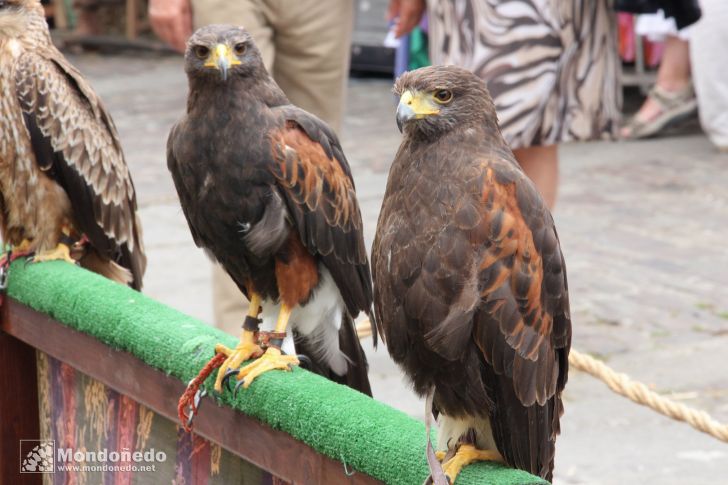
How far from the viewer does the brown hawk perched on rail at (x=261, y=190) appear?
286 cm

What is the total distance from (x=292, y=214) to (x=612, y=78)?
1.96 metres

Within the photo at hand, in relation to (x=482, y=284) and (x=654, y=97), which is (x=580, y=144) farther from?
(x=482, y=284)

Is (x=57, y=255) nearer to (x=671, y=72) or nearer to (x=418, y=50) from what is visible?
(x=418, y=50)

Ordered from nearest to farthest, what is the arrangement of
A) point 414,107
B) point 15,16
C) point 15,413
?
point 414,107, point 15,413, point 15,16

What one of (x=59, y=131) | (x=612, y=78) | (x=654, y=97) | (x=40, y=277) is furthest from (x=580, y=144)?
(x=40, y=277)

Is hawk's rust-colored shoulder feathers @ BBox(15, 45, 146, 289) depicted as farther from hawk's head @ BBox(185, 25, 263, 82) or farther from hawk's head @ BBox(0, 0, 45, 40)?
hawk's head @ BBox(185, 25, 263, 82)

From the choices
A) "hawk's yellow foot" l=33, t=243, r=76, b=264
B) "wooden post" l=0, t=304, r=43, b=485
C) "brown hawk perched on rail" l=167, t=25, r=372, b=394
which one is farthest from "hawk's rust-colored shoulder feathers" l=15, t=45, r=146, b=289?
"brown hawk perched on rail" l=167, t=25, r=372, b=394

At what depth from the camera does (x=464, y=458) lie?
237 cm

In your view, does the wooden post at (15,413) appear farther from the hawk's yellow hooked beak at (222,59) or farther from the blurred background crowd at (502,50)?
the blurred background crowd at (502,50)

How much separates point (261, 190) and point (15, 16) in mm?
1335

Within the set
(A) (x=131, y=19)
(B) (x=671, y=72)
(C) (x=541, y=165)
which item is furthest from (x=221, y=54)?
(A) (x=131, y=19)

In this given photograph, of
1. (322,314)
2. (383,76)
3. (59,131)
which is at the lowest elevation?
(383,76)

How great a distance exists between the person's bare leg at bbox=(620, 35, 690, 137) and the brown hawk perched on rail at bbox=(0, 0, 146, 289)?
637 cm

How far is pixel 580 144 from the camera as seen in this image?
9742 mm
